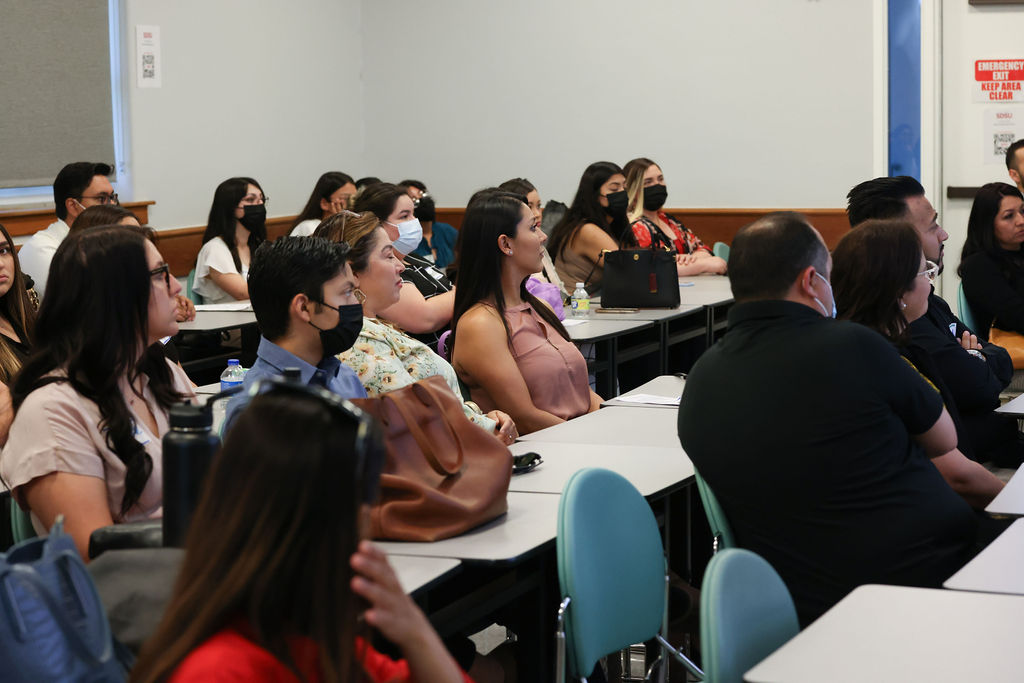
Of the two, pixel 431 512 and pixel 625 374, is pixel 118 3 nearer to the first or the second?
pixel 625 374

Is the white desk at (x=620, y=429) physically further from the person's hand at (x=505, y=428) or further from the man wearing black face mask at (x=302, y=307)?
the man wearing black face mask at (x=302, y=307)

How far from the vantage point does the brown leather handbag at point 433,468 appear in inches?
91.8

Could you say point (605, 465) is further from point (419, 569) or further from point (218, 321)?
point (218, 321)

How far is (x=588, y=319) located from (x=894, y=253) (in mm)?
2490

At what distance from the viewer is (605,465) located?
2.92 metres

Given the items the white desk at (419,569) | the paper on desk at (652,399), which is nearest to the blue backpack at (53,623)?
the white desk at (419,569)

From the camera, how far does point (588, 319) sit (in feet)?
17.6

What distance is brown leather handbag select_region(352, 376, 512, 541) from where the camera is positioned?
2.33 m

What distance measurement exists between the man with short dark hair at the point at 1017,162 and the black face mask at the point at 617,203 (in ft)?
6.96

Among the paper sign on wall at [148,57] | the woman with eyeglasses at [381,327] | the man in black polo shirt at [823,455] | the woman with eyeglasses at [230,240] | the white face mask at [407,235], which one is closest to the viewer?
the man in black polo shirt at [823,455]

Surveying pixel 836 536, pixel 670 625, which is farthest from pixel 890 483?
pixel 670 625

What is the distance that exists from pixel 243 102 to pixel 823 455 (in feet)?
20.5

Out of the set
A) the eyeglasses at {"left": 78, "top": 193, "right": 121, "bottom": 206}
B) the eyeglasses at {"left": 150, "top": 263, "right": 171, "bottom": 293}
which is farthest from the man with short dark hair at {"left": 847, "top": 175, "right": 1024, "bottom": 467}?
the eyeglasses at {"left": 78, "top": 193, "right": 121, "bottom": 206}

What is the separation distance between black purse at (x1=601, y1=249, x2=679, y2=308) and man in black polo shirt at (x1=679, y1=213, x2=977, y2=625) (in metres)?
3.23
